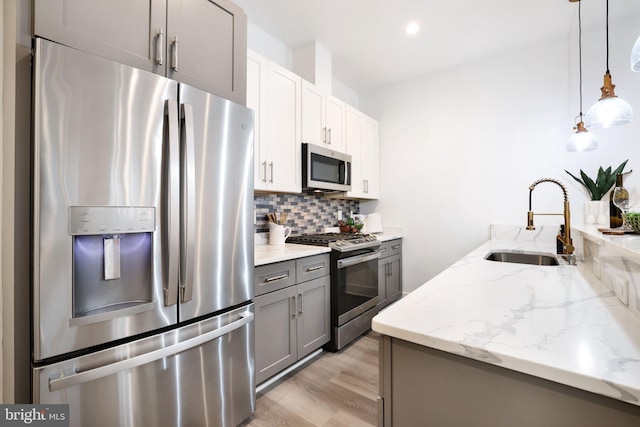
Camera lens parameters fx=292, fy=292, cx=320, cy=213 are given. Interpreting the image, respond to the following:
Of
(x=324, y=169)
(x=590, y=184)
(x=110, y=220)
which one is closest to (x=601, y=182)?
(x=590, y=184)

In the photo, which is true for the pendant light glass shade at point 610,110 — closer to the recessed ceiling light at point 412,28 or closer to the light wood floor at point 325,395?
the recessed ceiling light at point 412,28

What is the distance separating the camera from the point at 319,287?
2.28m

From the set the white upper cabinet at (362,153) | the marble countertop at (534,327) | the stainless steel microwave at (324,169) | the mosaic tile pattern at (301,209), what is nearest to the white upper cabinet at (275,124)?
the stainless steel microwave at (324,169)

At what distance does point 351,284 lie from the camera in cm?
256

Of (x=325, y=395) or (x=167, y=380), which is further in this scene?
(x=325, y=395)

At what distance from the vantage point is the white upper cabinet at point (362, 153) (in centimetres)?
333

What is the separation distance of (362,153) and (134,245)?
2.79m

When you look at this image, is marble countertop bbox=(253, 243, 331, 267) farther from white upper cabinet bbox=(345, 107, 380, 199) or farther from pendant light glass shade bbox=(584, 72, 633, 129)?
pendant light glass shade bbox=(584, 72, 633, 129)

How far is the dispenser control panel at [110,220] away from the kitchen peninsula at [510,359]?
38.3 inches

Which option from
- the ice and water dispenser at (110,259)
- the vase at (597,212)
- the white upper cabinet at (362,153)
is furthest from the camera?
the white upper cabinet at (362,153)

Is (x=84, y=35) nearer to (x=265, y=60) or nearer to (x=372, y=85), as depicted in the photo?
(x=265, y=60)

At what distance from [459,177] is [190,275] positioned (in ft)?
9.93

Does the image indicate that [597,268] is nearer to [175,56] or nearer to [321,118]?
[175,56]

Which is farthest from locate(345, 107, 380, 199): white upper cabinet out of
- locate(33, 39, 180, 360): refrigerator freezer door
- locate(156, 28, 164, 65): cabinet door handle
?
locate(33, 39, 180, 360): refrigerator freezer door
